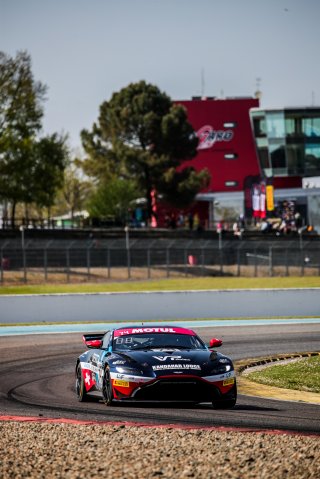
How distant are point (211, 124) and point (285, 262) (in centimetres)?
5784

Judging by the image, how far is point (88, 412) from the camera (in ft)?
50.3

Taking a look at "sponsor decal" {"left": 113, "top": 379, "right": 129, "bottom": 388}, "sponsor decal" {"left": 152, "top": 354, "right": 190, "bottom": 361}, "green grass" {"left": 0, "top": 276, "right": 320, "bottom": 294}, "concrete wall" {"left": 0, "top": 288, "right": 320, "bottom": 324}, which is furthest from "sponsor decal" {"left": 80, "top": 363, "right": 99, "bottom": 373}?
"green grass" {"left": 0, "top": 276, "right": 320, "bottom": 294}

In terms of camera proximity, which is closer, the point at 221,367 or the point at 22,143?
the point at 221,367

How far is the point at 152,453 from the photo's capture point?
1118 centimetres

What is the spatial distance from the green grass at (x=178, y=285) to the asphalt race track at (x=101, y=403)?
1636 centimetres

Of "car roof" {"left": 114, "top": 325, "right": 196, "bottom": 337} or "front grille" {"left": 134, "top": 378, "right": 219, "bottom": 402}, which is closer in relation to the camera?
"front grille" {"left": 134, "top": 378, "right": 219, "bottom": 402}

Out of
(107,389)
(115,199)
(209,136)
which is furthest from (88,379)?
(209,136)

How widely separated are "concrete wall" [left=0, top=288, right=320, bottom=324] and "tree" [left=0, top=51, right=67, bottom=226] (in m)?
35.3

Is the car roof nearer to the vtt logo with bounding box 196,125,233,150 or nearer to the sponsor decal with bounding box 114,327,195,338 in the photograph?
the sponsor decal with bounding box 114,327,195,338

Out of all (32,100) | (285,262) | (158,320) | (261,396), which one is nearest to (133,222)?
(32,100)

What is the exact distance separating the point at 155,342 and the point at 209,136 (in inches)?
3760

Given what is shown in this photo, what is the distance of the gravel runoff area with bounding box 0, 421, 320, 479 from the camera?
1025 centimetres

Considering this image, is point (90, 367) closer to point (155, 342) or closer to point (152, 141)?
point (155, 342)

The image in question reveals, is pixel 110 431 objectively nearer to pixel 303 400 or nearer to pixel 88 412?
pixel 88 412
